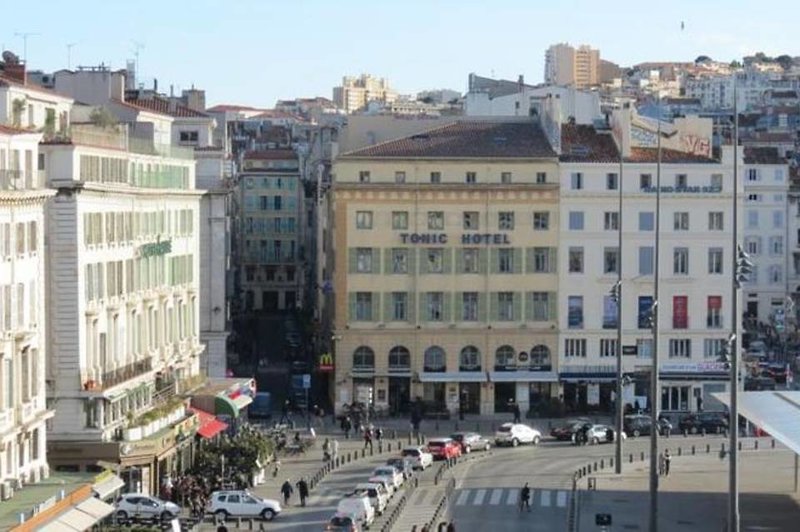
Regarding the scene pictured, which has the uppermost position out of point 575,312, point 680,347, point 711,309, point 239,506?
point 711,309

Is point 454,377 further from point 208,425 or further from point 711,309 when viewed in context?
point 208,425

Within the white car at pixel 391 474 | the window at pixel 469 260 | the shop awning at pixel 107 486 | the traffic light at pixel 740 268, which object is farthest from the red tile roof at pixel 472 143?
the traffic light at pixel 740 268

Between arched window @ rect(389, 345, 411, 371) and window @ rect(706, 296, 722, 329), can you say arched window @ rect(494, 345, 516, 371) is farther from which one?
window @ rect(706, 296, 722, 329)

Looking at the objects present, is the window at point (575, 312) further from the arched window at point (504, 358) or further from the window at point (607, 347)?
the arched window at point (504, 358)

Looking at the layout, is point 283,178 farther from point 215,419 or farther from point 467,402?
point 215,419

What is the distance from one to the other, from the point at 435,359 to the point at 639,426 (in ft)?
36.9

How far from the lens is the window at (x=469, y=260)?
103188 mm

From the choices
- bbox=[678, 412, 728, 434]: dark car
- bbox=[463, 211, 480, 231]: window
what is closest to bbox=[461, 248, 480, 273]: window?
bbox=[463, 211, 480, 231]: window

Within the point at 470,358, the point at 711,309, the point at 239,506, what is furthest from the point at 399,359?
the point at 239,506

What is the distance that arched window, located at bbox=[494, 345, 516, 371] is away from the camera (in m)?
103

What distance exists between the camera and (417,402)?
102 metres

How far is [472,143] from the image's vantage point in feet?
344

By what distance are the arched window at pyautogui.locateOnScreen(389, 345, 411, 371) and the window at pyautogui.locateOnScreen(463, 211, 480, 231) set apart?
19.7 ft

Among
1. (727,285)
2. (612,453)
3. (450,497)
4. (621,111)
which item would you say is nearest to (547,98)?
(621,111)
